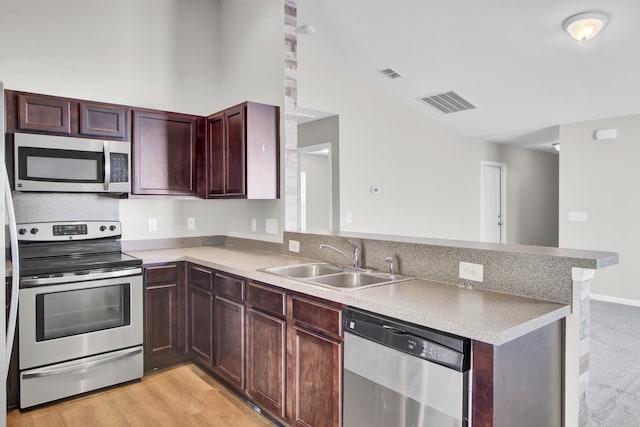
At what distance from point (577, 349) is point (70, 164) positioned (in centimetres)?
317

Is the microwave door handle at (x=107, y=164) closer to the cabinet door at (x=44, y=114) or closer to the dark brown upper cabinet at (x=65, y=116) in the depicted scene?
the dark brown upper cabinet at (x=65, y=116)

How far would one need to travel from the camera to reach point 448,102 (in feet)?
18.3

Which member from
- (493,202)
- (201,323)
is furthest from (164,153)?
(493,202)

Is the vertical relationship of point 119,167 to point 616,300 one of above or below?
above

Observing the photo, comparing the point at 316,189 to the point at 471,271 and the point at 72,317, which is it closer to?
the point at 72,317

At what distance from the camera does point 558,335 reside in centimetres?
164

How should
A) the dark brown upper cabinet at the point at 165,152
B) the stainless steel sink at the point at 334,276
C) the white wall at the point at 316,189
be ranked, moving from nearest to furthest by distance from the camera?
the stainless steel sink at the point at 334,276
the dark brown upper cabinet at the point at 165,152
the white wall at the point at 316,189

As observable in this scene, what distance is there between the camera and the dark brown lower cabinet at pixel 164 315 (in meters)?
3.02

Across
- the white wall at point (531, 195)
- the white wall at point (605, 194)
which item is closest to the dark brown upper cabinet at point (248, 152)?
the white wall at point (605, 194)

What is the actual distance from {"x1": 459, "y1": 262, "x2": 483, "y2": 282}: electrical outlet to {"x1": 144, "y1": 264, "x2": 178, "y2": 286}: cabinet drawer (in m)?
2.12

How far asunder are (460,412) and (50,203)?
10.1 feet

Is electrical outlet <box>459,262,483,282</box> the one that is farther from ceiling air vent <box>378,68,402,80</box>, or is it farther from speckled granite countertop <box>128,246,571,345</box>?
ceiling air vent <box>378,68,402,80</box>

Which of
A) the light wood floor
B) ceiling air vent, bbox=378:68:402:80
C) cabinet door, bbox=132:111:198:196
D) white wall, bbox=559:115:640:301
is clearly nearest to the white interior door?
white wall, bbox=559:115:640:301

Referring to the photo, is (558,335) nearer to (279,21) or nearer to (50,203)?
(279,21)
